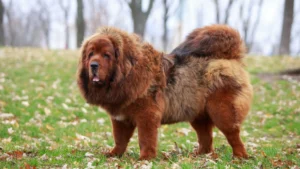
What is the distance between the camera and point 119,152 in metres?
6.34

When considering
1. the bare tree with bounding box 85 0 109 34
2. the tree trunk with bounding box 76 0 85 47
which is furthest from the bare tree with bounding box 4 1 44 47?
the tree trunk with bounding box 76 0 85 47

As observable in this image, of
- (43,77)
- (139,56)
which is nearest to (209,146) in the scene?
(139,56)

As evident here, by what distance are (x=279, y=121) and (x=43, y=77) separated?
9259 millimetres

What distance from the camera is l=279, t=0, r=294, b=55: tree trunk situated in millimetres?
20875

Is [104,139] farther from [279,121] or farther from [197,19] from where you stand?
[197,19]

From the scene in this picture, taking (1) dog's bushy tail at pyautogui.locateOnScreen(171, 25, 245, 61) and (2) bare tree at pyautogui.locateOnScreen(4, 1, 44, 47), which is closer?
(1) dog's bushy tail at pyautogui.locateOnScreen(171, 25, 245, 61)

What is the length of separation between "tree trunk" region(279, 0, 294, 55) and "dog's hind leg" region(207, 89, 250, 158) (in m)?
16.4

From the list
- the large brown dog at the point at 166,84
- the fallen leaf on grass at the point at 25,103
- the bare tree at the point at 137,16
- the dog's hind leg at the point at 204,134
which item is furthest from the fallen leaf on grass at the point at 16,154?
the bare tree at the point at 137,16

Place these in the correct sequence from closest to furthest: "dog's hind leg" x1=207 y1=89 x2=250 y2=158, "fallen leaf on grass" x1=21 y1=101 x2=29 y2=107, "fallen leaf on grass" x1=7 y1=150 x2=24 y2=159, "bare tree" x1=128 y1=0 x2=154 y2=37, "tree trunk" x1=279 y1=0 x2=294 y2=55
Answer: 1. "fallen leaf on grass" x1=7 y1=150 x2=24 y2=159
2. "dog's hind leg" x1=207 y1=89 x2=250 y2=158
3. "fallen leaf on grass" x1=21 y1=101 x2=29 y2=107
4. "tree trunk" x1=279 y1=0 x2=294 y2=55
5. "bare tree" x1=128 y1=0 x2=154 y2=37

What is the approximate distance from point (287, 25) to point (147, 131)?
17878mm

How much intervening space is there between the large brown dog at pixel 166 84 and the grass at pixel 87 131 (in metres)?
0.50

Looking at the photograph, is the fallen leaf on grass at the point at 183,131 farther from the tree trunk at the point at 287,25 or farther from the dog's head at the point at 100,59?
the tree trunk at the point at 287,25

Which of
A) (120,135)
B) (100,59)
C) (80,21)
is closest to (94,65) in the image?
(100,59)

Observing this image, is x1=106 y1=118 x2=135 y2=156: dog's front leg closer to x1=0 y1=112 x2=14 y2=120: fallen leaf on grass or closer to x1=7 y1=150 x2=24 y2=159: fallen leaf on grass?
x1=7 y1=150 x2=24 y2=159: fallen leaf on grass
